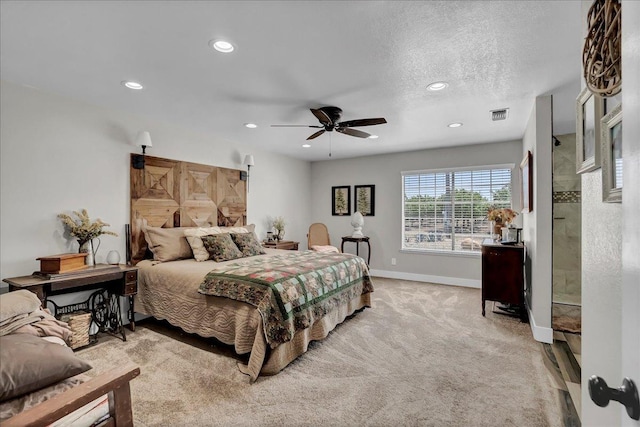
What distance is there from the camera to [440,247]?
561 centimetres

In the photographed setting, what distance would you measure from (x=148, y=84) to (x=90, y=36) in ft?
2.50

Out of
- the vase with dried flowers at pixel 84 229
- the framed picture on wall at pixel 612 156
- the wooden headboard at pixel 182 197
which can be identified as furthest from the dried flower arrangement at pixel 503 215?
the vase with dried flowers at pixel 84 229

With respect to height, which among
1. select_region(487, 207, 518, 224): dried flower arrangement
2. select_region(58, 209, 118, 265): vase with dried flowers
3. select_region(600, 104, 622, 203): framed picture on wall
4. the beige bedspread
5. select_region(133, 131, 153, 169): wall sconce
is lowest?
the beige bedspread

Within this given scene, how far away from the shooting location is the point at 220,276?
2820mm

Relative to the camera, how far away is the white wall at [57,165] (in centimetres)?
276

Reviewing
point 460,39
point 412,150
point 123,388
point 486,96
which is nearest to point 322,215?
point 412,150

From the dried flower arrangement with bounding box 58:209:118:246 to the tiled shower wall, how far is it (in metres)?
5.77

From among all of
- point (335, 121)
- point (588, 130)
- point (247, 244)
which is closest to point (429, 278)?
point (247, 244)

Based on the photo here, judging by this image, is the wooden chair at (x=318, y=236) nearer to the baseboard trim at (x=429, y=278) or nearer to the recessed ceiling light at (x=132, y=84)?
the baseboard trim at (x=429, y=278)

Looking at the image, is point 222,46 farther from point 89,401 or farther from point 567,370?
point 567,370

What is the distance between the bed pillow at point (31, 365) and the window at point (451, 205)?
5311 millimetres

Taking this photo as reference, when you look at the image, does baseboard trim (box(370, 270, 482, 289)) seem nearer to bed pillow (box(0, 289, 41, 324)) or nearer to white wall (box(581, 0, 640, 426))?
white wall (box(581, 0, 640, 426))

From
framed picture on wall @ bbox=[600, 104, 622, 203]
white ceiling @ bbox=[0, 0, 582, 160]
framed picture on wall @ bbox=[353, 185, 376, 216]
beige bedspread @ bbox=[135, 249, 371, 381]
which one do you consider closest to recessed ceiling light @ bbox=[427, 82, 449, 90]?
white ceiling @ bbox=[0, 0, 582, 160]

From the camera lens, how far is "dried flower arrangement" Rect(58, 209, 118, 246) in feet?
9.97
